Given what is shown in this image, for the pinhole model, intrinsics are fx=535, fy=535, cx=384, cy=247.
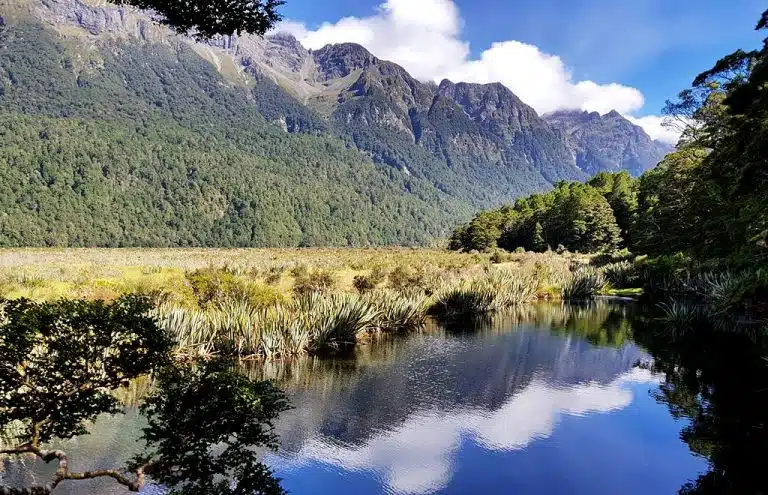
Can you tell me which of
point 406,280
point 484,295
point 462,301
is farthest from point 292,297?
point 484,295

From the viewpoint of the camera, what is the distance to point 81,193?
129125 millimetres

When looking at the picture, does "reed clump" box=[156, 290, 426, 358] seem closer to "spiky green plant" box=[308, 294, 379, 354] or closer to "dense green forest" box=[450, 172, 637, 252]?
"spiky green plant" box=[308, 294, 379, 354]

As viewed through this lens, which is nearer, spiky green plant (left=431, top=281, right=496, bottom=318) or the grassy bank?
the grassy bank

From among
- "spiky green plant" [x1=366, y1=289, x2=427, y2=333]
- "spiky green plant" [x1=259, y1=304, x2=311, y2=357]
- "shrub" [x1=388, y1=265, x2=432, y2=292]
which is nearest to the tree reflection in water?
"spiky green plant" [x1=366, y1=289, x2=427, y2=333]

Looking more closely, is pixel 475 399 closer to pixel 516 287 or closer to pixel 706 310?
pixel 706 310

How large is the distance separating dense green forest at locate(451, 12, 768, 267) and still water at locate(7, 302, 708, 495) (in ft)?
17.2

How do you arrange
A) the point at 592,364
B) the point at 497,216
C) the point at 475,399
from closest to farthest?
the point at 475,399, the point at 592,364, the point at 497,216

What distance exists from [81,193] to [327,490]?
465 feet

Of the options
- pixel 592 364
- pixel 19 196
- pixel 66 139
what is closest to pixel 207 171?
pixel 66 139

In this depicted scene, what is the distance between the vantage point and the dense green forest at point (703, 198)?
14.2m

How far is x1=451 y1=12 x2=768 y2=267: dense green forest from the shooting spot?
14.2 metres

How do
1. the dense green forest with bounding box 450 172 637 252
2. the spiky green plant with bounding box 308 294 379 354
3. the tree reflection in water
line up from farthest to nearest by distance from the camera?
the dense green forest with bounding box 450 172 637 252 → the spiky green plant with bounding box 308 294 379 354 → the tree reflection in water

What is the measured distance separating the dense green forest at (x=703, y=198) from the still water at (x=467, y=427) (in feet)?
17.2

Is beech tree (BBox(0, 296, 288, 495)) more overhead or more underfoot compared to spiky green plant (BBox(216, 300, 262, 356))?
more overhead
